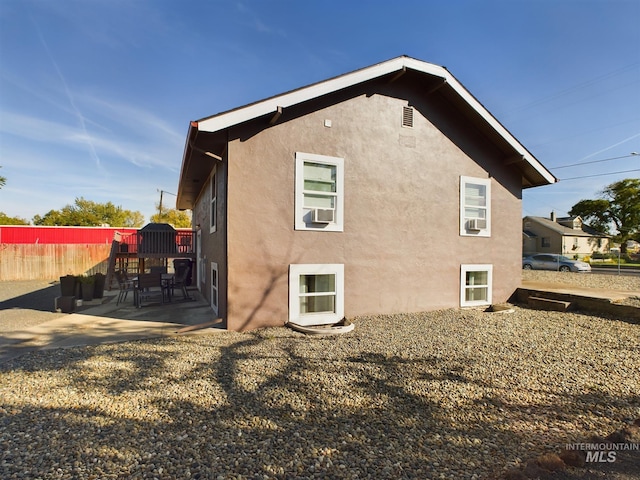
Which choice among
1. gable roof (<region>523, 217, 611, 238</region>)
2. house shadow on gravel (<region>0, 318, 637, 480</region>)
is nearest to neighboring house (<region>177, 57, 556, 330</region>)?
house shadow on gravel (<region>0, 318, 637, 480</region>)

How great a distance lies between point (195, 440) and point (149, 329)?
15.6 feet

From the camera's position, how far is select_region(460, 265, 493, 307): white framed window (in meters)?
8.96

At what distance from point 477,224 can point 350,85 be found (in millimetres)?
5364

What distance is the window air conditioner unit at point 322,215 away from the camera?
7.17m

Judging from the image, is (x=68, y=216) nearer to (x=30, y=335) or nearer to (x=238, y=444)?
(x=30, y=335)

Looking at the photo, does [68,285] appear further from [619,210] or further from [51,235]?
[619,210]

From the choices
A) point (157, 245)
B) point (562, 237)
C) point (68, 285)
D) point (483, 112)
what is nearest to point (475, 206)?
point (483, 112)

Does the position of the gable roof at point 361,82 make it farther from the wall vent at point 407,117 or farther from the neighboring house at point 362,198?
the wall vent at point 407,117

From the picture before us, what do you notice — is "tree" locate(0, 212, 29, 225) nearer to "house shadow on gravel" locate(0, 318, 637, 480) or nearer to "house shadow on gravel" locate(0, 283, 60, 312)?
"house shadow on gravel" locate(0, 283, 60, 312)

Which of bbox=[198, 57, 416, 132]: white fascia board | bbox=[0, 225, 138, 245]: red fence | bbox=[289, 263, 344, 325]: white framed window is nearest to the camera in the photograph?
bbox=[198, 57, 416, 132]: white fascia board

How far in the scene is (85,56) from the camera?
31.3 feet

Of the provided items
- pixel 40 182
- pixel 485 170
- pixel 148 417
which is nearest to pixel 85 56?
pixel 148 417

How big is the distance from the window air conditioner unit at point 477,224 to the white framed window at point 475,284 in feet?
3.69

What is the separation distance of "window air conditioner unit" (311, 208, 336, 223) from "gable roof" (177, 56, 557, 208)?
7.54 feet
